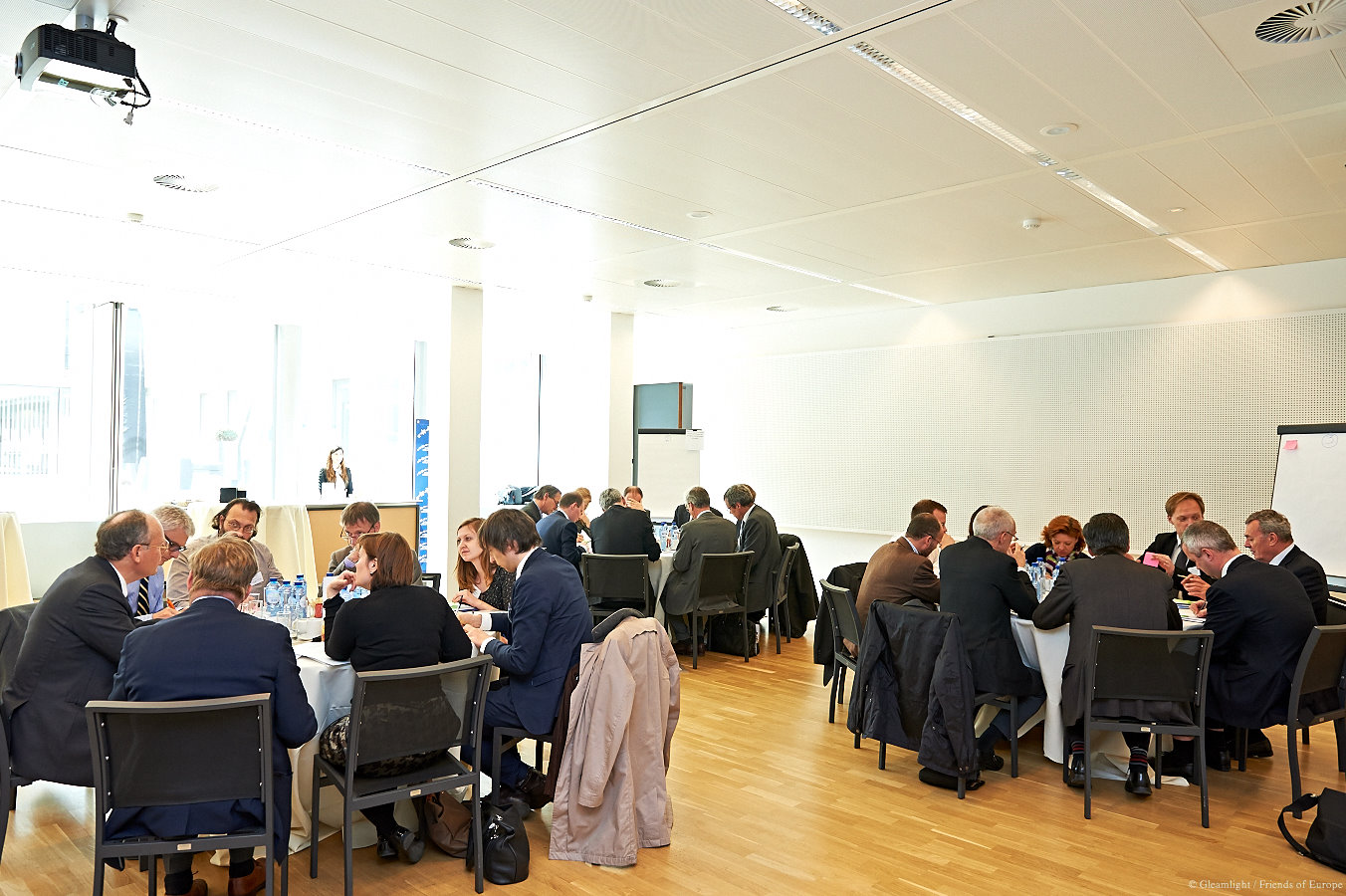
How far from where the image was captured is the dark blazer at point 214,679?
2.67m

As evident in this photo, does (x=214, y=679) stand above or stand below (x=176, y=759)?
above

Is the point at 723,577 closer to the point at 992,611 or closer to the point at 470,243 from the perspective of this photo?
the point at 992,611

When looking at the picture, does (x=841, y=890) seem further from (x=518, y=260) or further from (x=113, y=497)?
(x=113, y=497)

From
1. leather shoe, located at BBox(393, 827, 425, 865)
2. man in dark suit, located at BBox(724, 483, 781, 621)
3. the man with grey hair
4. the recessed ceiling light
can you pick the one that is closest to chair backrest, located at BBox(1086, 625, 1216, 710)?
leather shoe, located at BBox(393, 827, 425, 865)

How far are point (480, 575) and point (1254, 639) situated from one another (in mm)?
3729

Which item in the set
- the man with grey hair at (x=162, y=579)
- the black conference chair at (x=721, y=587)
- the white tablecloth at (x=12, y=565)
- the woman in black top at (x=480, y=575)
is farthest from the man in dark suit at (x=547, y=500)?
the white tablecloth at (x=12, y=565)

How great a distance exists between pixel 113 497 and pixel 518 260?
5.97 m

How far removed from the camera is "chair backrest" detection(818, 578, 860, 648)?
5059mm

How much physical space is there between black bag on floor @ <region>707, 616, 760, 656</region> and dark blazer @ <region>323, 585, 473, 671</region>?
439 centimetres

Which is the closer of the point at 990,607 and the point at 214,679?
the point at 214,679

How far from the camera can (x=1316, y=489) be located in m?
6.45

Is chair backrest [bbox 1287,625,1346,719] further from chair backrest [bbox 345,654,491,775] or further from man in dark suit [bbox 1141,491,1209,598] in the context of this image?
chair backrest [bbox 345,654,491,775]

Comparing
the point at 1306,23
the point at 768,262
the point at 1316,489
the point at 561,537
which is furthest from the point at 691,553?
the point at 1306,23

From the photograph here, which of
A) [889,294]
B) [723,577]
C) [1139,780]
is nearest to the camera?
[1139,780]
